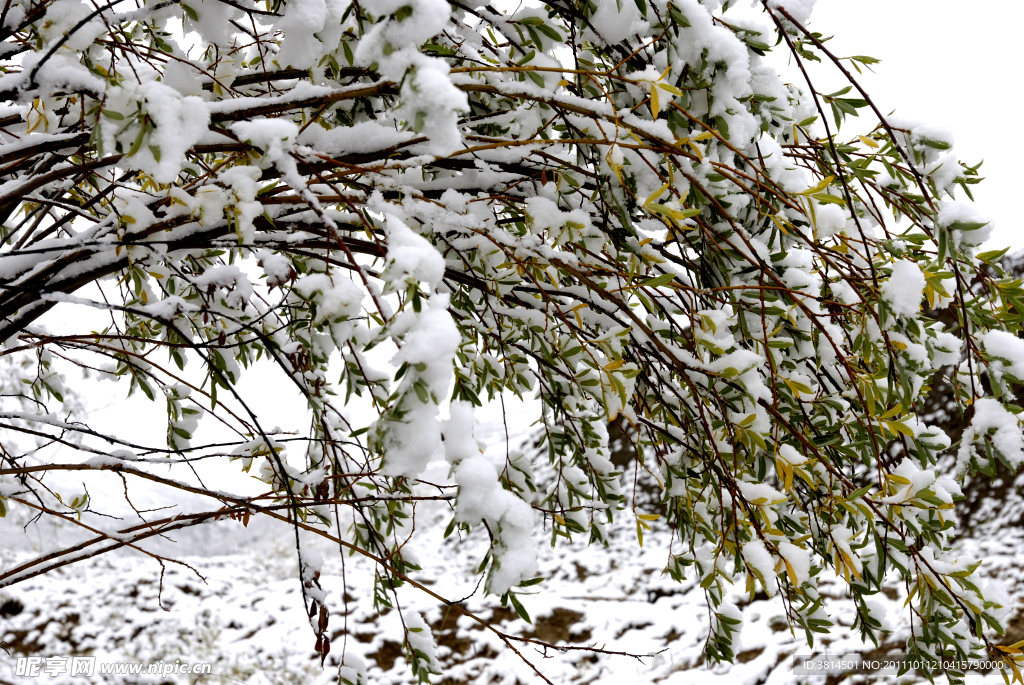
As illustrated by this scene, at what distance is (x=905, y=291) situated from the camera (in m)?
1.26

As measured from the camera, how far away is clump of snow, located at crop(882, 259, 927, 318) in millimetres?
1247

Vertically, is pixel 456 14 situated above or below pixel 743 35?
above

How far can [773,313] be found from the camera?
1365 mm

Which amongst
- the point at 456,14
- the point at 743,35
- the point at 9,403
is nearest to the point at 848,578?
the point at 743,35

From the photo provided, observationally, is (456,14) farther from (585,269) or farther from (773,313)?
(773,313)

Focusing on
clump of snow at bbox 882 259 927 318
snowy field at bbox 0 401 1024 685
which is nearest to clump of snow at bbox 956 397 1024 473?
clump of snow at bbox 882 259 927 318

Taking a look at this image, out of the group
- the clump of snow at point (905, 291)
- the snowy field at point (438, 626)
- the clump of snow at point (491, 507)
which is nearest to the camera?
the clump of snow at point (491, 507)

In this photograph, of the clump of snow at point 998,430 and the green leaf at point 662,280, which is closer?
the green leaf at point 662,280

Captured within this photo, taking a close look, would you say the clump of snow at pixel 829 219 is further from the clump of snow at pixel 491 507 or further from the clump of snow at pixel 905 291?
the clump of snow at pixel 491 507

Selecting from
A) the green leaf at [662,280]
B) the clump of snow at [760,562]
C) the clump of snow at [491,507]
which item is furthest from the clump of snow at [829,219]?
the clump of snow at [491,507]

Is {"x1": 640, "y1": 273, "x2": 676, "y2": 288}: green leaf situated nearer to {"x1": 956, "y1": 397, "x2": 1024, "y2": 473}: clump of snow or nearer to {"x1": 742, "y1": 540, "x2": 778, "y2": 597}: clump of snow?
{"x1": 742, "y1": 540, "x2": 778, "y2": 597}: clump of snow

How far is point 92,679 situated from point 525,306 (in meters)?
3.96

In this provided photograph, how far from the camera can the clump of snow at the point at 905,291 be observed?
1247 mm

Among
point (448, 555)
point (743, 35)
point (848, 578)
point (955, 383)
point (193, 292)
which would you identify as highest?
point (448, 555)
